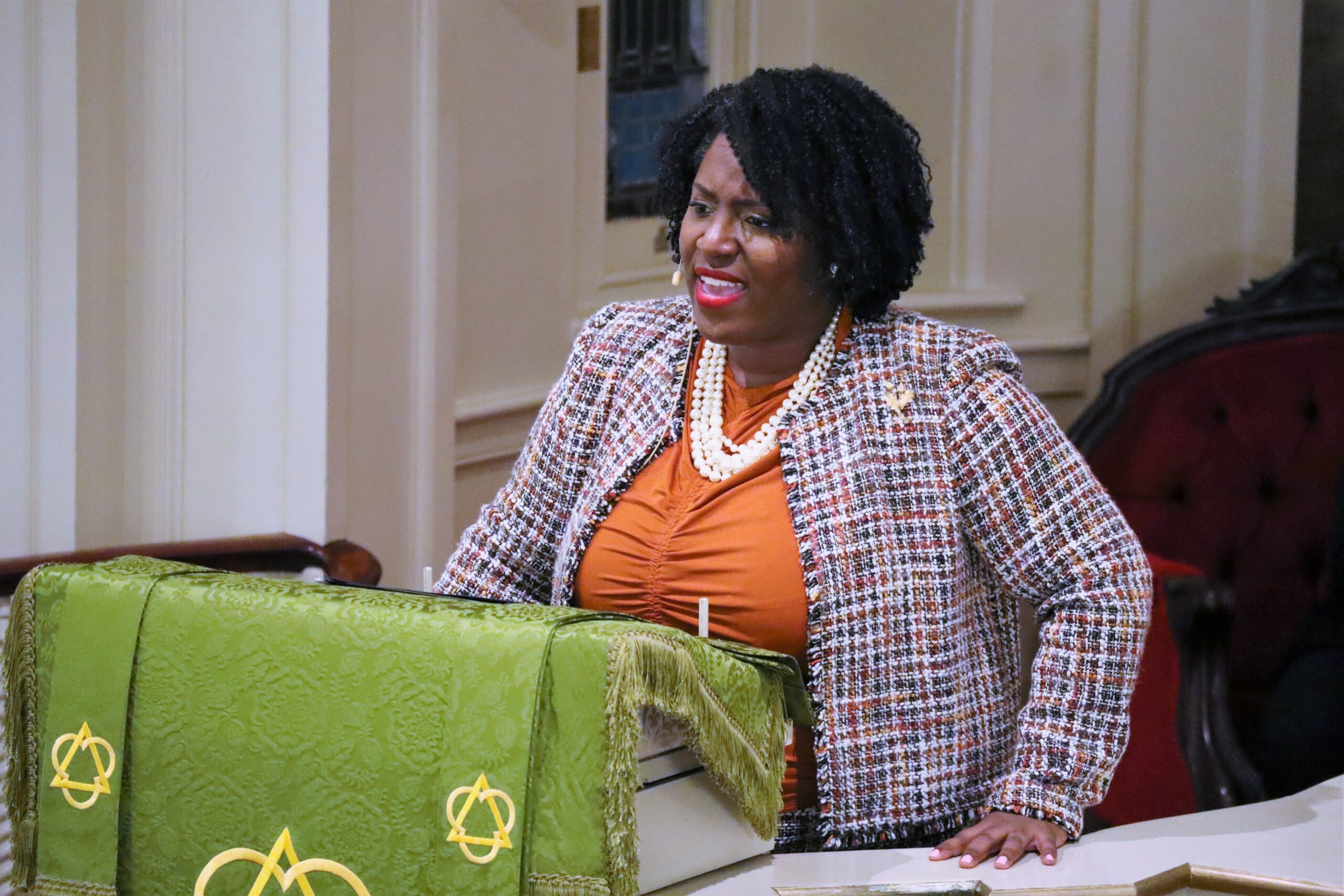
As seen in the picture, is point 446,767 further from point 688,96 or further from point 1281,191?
point 1281,191

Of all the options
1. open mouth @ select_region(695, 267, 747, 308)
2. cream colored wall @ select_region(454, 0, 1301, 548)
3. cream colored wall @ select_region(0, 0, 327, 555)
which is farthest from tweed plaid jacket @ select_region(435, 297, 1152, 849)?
cream colored wall @ select_region(454, 0, 1301, 548)

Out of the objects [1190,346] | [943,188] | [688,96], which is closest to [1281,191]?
[1190,346]

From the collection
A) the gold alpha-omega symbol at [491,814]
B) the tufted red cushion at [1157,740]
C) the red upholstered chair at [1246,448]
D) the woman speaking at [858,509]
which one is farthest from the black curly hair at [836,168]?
the red upholstered chair at [1246,448]

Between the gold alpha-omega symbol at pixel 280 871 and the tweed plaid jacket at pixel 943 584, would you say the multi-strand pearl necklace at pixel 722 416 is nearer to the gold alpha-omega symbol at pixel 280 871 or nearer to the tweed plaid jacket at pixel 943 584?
the tweed plaid jacket at pixel 943 584

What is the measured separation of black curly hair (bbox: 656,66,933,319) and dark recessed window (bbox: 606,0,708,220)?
144 cm

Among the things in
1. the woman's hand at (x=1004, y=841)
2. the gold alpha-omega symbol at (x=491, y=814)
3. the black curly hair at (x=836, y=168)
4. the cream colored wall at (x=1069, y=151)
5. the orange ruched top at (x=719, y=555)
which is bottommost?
the woman's hand at (x=1004, y=841)

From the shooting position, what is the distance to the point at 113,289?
208 cm

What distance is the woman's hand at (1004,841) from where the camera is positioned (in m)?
1.19

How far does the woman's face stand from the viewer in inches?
55.6

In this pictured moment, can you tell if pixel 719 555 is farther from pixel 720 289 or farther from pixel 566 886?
pixel 566 886

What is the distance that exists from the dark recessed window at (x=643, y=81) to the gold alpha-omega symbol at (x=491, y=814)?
6.85ft

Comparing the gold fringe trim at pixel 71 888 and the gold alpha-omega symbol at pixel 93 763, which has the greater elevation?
the gold alpha-omega symbol at pixel 93 763

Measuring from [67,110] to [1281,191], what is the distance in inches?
89.3

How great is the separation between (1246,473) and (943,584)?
1.56 metres
